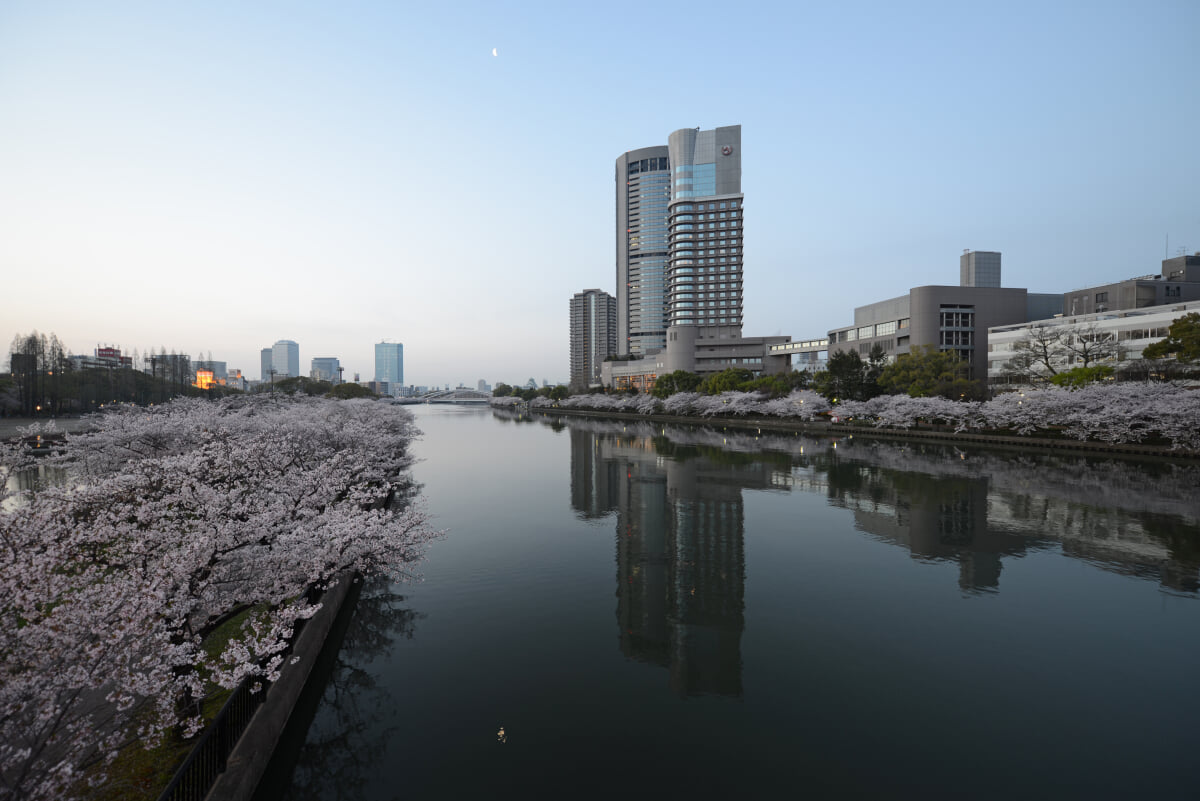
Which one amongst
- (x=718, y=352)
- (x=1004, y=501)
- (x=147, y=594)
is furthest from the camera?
(x=718, y=352)


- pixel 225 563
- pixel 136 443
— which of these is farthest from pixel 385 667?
pixel 136 443

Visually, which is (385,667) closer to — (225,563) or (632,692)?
(225,563)

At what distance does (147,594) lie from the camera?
6.43m

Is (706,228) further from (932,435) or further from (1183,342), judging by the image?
(1183,342)

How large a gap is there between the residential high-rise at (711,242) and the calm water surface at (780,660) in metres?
128

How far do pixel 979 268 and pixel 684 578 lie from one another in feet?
629

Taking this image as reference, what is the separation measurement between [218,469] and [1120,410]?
185 feet

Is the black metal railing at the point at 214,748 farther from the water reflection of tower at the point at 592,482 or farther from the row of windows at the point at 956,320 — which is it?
the row of windows at the point at 956,320

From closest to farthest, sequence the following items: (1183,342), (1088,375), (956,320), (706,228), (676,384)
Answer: (1183,342) → (1088,375) → (956,320) → (676,384) → (706,228)

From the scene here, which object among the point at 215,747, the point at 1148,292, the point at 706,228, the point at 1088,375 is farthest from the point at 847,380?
the point at 706,228

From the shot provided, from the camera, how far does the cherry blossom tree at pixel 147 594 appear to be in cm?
521

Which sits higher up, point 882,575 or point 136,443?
point 136,443

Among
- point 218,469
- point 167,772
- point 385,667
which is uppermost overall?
point 218,469

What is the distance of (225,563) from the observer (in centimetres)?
964
